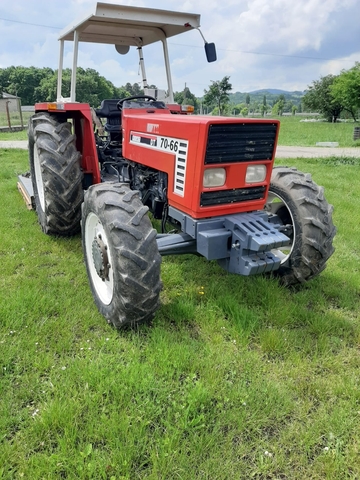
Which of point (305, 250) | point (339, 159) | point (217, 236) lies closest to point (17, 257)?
point (217, 236)

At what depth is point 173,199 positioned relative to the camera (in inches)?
118

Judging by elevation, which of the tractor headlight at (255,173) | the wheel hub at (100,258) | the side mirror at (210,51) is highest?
the side mirror at (210,51)

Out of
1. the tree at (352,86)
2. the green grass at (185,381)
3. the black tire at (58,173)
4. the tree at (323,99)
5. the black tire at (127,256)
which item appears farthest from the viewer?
the tree at (323,99)

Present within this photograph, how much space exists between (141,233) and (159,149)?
0.89 m

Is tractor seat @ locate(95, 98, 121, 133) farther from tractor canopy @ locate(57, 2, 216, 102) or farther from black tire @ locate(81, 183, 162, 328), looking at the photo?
black tire @ locate(81, 183, 162, 328)

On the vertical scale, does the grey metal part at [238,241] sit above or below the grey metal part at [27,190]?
above

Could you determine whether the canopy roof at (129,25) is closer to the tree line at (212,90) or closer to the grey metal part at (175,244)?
the grey metal part at (175,244)

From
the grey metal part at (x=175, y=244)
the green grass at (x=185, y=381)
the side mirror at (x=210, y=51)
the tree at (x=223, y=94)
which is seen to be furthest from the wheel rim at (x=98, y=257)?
the tree at (x=223, y=94)

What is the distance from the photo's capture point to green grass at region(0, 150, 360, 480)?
1.85 m

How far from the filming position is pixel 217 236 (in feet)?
9.00

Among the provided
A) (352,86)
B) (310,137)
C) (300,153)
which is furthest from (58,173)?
(352,86)

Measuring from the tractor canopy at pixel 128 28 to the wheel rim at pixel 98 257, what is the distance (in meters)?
1.85

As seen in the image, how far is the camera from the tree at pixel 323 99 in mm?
57550

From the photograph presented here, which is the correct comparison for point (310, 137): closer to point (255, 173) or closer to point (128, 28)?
point (128, 28)
